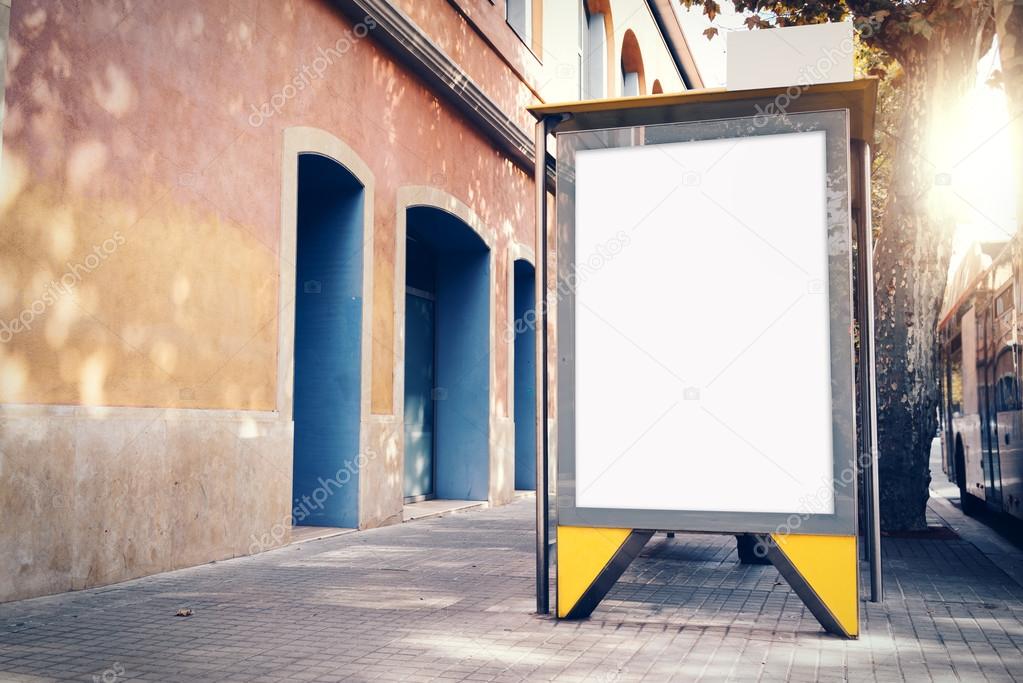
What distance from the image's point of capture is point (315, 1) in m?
10.0

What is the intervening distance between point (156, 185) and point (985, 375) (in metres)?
9.17

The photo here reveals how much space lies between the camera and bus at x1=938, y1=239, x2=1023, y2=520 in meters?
9.73

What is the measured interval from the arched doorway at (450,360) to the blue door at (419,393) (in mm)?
14

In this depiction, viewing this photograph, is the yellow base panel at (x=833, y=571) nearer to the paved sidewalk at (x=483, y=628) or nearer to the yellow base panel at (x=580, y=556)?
the paved sidewalk at (x=483, y=628)

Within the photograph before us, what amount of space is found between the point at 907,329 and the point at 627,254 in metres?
5.91

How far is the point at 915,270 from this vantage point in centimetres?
1080

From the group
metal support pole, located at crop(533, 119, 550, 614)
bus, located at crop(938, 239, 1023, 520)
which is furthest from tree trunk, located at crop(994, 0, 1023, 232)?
metal support pole, located at crop(533, 119, 550, 614)

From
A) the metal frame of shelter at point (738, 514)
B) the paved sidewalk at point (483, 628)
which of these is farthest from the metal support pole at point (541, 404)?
the paved sidewalk at point (483, 628)

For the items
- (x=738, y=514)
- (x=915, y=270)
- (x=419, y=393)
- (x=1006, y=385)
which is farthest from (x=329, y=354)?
(x=1006, y=385)

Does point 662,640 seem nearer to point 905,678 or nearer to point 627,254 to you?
point 905,678

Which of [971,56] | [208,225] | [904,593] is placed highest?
[971,56]

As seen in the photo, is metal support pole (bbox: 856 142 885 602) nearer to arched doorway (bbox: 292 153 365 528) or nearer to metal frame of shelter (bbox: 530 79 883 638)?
metal frame of shelter (bbox: 530 79 883 638)

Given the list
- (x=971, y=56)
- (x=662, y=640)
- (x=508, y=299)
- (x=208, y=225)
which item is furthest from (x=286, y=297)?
(x=971, y=56)

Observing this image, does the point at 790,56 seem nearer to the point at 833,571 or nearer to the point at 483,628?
the point at 833,571
